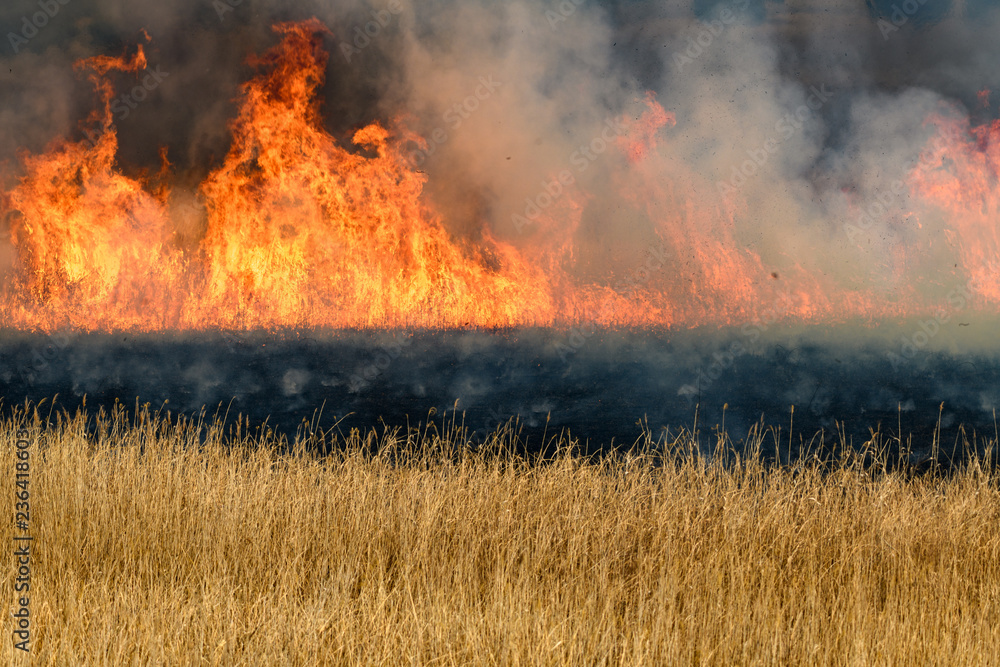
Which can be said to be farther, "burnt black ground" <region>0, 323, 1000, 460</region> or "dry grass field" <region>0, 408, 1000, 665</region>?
"burnt black ground" <region>0, 323, 1000, 460</region>

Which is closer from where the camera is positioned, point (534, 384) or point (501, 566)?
point (501, 566)

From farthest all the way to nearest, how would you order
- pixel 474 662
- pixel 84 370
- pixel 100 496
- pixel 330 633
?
1. pixel 84 370
2. pixel 100 496
3. pixel 330 633
4. pixel 474 662

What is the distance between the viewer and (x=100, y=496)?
30.0 ft

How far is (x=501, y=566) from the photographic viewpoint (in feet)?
27.2

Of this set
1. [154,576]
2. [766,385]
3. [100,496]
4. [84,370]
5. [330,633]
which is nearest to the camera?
[330,633]

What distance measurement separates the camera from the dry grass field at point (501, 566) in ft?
18.2

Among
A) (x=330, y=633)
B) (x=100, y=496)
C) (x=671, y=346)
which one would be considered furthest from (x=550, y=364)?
(x=330, y=633)

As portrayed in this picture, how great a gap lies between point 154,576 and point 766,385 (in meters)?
29.2

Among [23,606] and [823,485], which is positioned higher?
[823,485]

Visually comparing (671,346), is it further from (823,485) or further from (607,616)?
(607,616)

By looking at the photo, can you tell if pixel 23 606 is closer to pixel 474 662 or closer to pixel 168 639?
pixel 168 639

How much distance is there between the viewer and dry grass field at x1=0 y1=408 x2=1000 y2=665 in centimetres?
556

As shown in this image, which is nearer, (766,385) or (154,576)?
(154,576)

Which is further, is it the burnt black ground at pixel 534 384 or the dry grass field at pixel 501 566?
the burnt black ground at pixel 534 384
